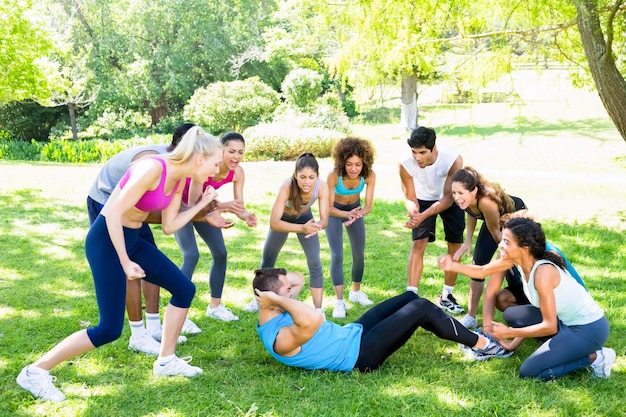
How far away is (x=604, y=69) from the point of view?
8070mm

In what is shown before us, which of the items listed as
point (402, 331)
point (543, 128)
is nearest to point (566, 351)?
point (402, 331)

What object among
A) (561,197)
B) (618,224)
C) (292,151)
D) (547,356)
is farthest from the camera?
(292,151)

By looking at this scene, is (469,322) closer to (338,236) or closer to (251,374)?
(338,236)

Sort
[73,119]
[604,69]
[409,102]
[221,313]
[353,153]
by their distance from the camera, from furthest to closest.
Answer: [73,119] → [409,102] → [604,69] → [221,313] → [353,153]

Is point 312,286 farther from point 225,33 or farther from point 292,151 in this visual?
point 225,33

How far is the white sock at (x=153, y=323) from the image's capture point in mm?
4742

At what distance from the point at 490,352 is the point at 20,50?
1458 cm

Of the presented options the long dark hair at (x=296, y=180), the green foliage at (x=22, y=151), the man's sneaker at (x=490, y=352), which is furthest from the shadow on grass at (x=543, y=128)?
the man's sneaker at (x=490, y=352)

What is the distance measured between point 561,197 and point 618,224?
1.83 metres

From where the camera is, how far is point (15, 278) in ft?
20.9

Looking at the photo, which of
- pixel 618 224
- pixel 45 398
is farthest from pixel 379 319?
pixel 618 224

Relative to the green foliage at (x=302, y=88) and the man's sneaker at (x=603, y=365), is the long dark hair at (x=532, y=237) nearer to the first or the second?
the man's sneaker at (x=603, y=365)

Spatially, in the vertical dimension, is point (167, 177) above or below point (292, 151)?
above

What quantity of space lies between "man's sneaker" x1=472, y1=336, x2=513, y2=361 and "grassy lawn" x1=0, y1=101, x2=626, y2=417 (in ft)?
0.22
